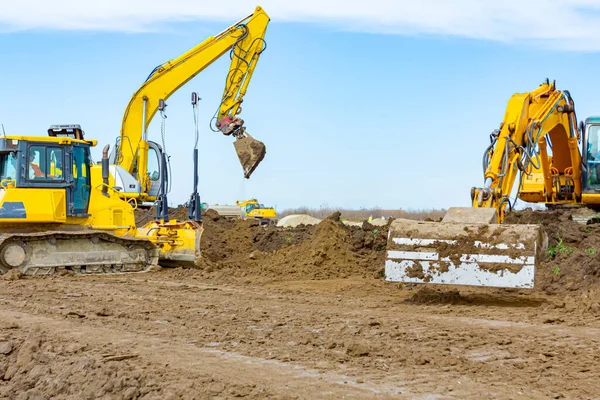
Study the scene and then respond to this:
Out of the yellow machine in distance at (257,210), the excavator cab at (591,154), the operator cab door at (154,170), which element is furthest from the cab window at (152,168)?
the yellow machine in distance at (257,210)

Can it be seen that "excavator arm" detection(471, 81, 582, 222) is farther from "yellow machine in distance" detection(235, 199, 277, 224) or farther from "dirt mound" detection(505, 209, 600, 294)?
"yellow machine in distance" detection(235, 199, 277, 224)

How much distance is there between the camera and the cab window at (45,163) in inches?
540

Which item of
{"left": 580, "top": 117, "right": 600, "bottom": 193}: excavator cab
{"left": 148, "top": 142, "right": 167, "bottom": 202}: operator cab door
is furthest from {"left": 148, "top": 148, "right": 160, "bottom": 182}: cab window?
{"left": 580, "top": 117, "right": 600, "bottom": 193}: excavator cab

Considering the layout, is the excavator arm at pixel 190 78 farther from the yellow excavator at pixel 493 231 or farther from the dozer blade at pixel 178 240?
the yellow excavator at pixel 493 231

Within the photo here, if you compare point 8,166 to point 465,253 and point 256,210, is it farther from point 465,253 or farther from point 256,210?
point 256,210

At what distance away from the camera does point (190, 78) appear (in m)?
17.8

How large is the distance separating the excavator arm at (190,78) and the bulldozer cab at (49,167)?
3443mm

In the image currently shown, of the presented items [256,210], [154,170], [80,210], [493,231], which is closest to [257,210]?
[256,210]

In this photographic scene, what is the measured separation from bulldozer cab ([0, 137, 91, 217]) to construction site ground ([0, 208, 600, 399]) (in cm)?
153

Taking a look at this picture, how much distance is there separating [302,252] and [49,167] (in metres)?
4.97

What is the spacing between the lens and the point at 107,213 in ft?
48.2

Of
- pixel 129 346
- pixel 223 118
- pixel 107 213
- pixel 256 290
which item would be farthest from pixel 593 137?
pixel 129 346

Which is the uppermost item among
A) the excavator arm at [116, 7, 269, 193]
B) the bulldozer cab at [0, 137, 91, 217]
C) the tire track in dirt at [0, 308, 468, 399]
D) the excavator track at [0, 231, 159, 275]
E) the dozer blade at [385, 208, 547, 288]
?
the excavator arm at [116, 7, 269, 193]

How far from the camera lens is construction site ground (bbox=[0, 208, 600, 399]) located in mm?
5883
